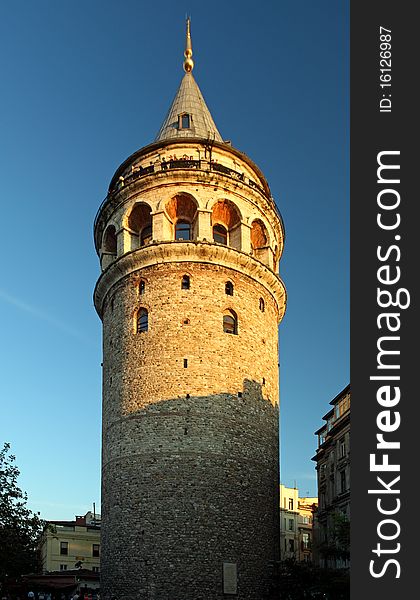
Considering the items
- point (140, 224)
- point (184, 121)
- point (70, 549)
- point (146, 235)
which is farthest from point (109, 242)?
point (70, 549)

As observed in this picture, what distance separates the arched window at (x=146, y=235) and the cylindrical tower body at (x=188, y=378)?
0.06m

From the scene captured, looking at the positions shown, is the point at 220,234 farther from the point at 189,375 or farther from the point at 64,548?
the point at 64,548

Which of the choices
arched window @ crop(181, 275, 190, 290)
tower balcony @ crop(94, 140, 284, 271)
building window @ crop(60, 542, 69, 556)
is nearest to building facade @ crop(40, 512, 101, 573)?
building window @ crop(60, 542, 69, 556)

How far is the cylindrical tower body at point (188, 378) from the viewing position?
30.9 meters

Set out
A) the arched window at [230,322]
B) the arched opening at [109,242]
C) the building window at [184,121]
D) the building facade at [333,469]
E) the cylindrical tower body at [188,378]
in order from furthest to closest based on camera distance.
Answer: the building facade at [333,469]
the building window at [184,121]
the arched opening at [109,242]
the arched window at [230,322]
the cylindrical tower body at [188,378]

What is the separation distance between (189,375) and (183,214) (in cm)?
837

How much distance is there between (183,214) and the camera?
3681cm

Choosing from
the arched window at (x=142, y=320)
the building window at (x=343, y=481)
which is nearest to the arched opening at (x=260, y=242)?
the arched window at (x=142, y=320)

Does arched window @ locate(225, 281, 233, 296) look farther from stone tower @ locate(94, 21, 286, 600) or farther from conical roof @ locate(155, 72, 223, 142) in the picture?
conical roof @ locate(155, 72, 223, 142)

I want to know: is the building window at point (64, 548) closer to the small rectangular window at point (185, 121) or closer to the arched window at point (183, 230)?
the arched window at point (183, 230)

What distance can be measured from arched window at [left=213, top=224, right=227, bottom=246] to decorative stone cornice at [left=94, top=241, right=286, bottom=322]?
197 centimetres

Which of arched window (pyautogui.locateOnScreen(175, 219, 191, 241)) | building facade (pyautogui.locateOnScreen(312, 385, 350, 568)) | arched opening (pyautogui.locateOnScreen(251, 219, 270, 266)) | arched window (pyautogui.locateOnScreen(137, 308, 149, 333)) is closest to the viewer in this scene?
arched window (pyautogui.locateOnScreen(137, 308, 149, 333))

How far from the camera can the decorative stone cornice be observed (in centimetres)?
3438

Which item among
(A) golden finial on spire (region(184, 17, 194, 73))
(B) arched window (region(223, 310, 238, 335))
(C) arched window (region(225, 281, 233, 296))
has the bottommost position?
(B) arched window (region(223, 310, 238, 335))
